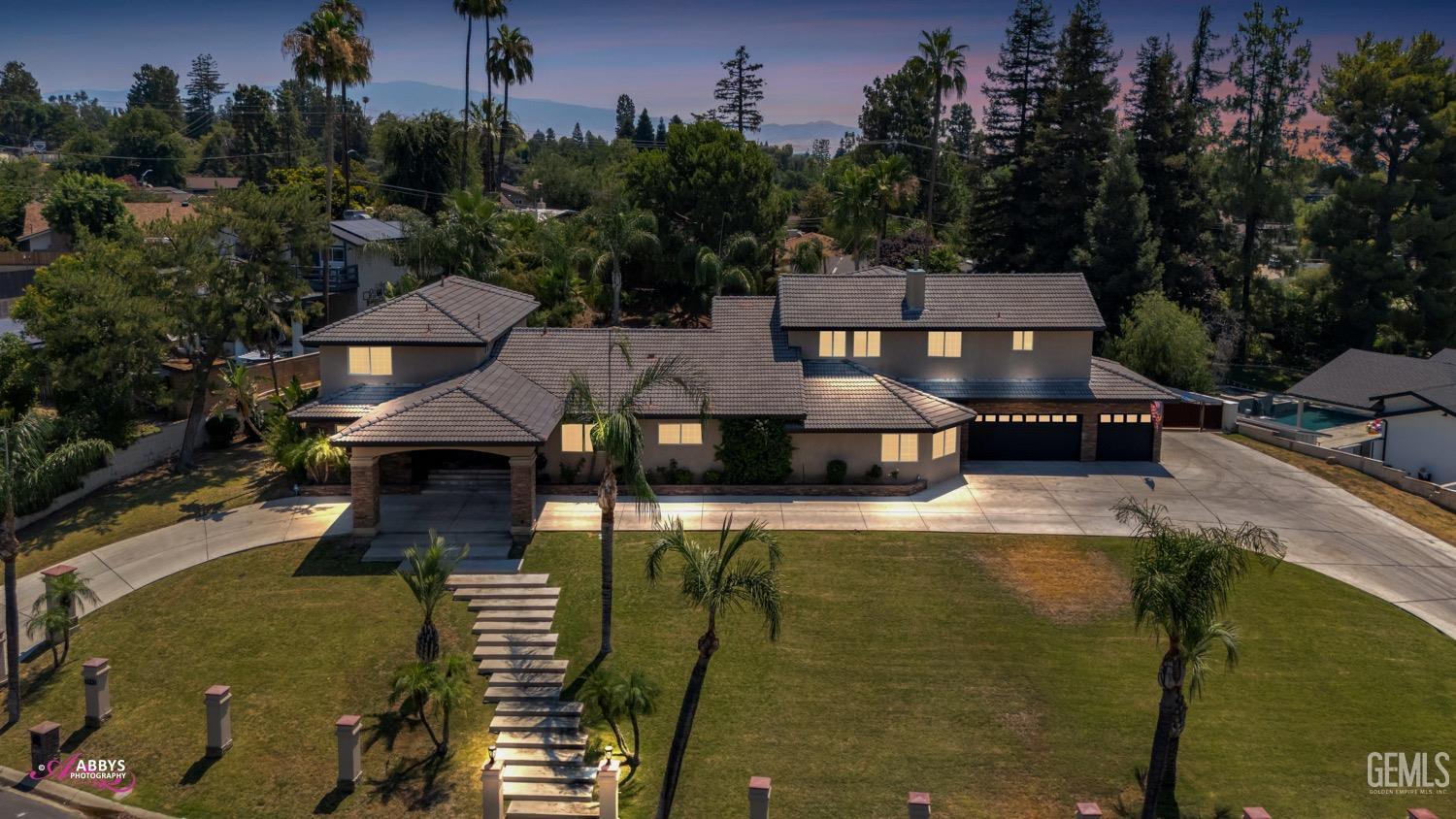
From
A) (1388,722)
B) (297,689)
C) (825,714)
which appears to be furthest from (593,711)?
(1388,722)

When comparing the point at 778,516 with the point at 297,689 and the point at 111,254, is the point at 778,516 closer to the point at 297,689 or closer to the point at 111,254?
the point at 297,689

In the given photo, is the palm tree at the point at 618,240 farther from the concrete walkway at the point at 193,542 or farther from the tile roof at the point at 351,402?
the concrete walkway at the point at 193,542

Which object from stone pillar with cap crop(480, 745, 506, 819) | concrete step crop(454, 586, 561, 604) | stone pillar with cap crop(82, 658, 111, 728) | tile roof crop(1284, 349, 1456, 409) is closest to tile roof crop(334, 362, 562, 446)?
concrete step crop(454, 586, 561, 604)

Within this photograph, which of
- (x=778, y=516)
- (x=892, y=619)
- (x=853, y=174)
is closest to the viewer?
(x=892, y=619)

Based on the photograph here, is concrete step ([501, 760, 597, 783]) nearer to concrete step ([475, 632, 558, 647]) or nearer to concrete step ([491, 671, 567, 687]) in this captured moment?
concrete step ([491, 671, 567, 687])

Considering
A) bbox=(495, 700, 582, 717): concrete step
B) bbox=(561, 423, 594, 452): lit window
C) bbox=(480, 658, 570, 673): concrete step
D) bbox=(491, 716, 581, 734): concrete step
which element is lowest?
bbox=(491, 716, 581, 734): concrete step

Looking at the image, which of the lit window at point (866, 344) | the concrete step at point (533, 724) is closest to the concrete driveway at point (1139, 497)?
the lit window at point (866, 344)
